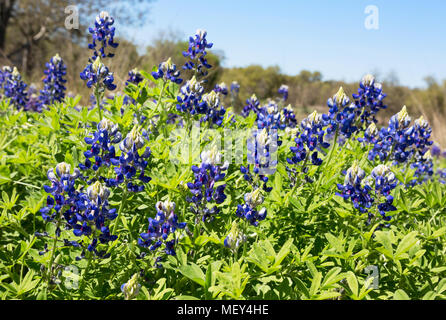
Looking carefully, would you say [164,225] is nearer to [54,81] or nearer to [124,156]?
[124,156]

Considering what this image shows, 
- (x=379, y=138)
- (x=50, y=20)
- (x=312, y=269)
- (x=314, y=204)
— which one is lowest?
(x=312, y=269)

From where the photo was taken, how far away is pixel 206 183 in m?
2.44

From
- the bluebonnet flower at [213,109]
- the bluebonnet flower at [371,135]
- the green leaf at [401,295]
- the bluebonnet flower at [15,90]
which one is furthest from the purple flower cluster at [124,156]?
the bluebonnet flower at [15,90]

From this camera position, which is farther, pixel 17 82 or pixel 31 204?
pixel 17 82

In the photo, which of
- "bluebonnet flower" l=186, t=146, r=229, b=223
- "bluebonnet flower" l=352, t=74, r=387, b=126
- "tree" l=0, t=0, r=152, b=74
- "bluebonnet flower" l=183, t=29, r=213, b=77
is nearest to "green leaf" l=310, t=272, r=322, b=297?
"bluebonnet flower" l=186, t=146, r=229, b=223

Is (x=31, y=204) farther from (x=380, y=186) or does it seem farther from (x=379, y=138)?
(x=379, y=138)

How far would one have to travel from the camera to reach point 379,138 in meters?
3.86

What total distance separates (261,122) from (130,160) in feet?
4.99

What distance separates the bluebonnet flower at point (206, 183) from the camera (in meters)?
2.41

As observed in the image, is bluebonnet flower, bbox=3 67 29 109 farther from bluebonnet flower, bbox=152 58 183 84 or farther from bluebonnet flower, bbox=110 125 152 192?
bluebonnet flower, bbox=110 125 152 192

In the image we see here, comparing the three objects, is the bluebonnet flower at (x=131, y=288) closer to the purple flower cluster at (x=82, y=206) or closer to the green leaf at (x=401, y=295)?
the purple flower cluster at (x=82, y=206)

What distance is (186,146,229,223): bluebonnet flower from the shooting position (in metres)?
2.41

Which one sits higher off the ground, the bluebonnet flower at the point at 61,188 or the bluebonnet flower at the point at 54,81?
the bluebonnet flower at the point at 54,81
